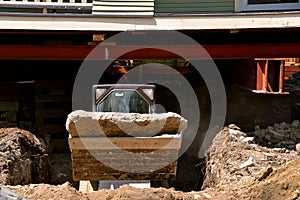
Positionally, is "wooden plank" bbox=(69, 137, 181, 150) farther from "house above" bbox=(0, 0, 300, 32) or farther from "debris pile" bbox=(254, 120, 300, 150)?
"debris pile" bbox=(254, 120, 300, 150)

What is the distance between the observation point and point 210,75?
895 centimetres

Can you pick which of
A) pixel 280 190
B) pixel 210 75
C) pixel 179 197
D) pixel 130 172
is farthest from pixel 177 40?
pixel 280 190

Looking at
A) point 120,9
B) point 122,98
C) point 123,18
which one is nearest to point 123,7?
point 120,9

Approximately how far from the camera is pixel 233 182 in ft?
16.7

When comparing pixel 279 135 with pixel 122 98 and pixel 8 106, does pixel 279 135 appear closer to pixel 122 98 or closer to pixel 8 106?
pixel 122 98

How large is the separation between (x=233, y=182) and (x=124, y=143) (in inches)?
54.8

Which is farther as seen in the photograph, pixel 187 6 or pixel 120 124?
pixel 187 6

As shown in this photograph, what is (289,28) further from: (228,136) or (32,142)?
(32,142)

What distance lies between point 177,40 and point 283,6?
2.12 m

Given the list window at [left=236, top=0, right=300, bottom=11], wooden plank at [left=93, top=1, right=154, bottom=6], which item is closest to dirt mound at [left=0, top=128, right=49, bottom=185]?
wooden plank at [left=93, top=1, right=154, bottom=6]

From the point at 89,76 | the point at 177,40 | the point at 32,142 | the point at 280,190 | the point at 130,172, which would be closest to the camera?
the point at 280,190

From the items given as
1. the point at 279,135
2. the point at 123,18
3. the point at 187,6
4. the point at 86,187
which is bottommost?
the point at 86,187

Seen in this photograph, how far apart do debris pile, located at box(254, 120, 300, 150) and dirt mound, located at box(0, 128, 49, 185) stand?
150 inches

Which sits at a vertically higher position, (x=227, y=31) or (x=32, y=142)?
(x=227, y=31)
